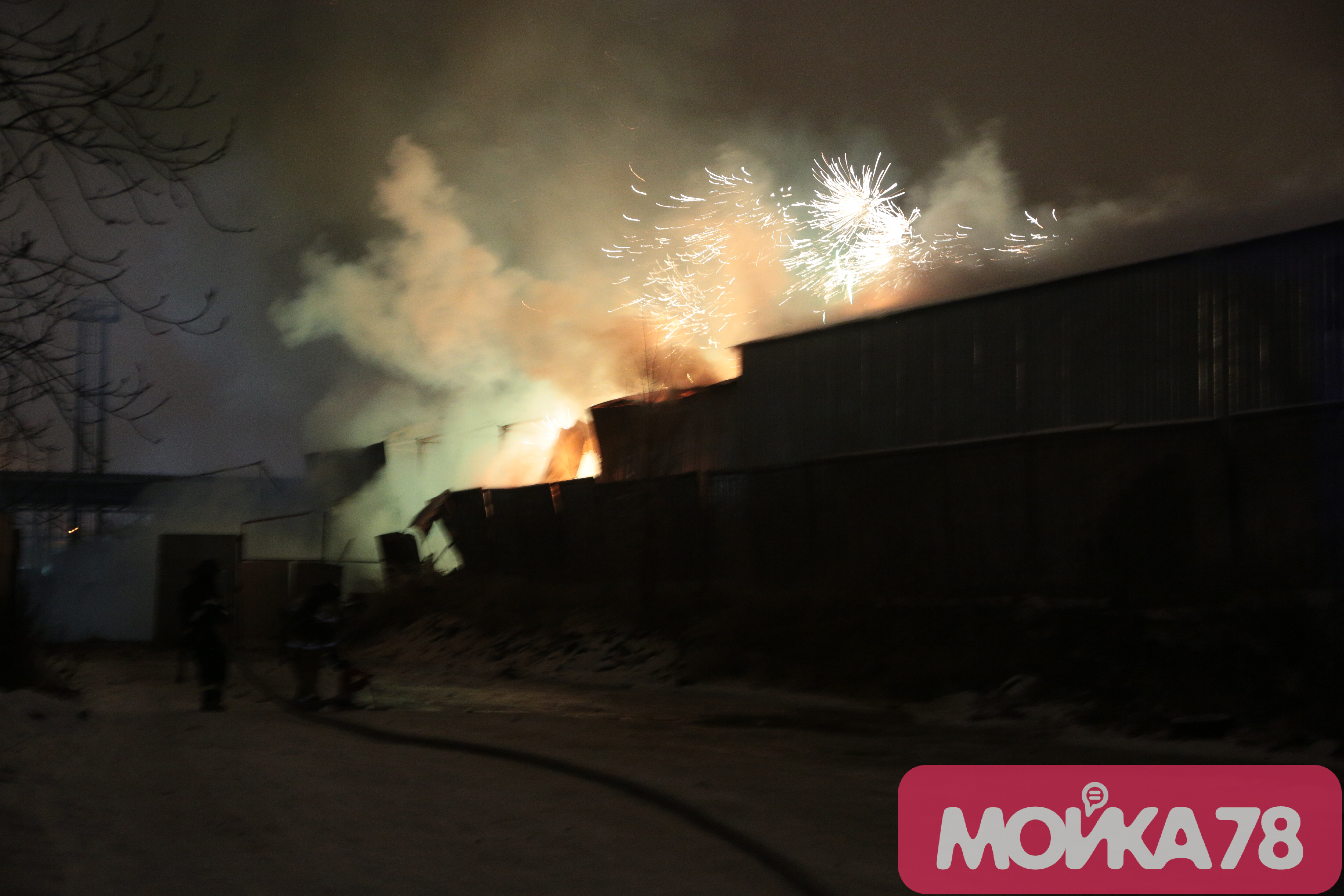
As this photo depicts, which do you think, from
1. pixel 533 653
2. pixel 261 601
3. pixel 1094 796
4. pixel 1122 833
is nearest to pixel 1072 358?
pixel 533 653

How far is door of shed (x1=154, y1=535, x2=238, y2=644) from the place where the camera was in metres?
30.3

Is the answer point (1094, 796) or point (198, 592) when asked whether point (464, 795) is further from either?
point (198, 592)

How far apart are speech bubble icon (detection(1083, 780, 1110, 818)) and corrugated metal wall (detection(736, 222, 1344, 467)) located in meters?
11.4

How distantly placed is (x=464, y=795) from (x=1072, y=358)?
18121 mm

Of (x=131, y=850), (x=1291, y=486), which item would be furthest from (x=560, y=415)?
(x=131, y=850)

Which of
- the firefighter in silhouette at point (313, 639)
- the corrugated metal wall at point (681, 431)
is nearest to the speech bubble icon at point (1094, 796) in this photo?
the firefighter in silhouette at point (313, 639)

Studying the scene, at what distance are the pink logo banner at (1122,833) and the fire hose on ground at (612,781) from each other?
2.03 ft

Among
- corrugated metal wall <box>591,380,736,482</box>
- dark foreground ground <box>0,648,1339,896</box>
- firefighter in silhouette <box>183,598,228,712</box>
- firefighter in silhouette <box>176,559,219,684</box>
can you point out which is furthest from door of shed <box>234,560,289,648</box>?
dark foreground ground <box>0,648,1339,896</box>

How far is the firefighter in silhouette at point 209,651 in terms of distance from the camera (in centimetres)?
1362

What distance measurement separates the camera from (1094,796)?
7.98 m

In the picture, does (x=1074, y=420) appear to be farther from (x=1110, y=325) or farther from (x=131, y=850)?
(x=131, y=850)

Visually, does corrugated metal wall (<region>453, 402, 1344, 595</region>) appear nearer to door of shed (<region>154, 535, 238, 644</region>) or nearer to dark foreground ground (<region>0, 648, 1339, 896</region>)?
dark foreground ground (<region>0, 648, 1339, 896</region>)

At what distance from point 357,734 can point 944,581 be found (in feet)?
34.7

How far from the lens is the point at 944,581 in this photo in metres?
18.3
